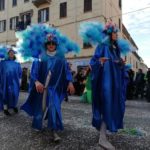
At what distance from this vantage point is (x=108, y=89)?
6098 mm

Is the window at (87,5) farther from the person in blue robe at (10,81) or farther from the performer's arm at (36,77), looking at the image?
the performer's arm at (36,77)

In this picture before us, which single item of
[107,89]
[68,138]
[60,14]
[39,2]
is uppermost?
[39,2]


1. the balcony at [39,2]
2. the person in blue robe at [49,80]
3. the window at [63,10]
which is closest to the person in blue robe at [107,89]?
the person in blue robe at [49,80]

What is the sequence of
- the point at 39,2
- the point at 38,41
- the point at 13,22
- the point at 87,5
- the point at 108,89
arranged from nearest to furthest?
the point at 108,89, the point at 38,41, the point at 87,5, the point at 39,2, the point at 13,22

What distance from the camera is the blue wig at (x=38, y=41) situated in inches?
284

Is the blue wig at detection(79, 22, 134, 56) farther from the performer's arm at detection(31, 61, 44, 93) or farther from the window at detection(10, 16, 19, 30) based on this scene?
the window at detection(10, 16, 19, 30)

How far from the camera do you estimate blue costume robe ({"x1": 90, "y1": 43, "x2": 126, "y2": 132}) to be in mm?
6090

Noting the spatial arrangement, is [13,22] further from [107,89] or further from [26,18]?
[107,89]

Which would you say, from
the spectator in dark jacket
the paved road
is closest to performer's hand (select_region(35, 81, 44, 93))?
the paved road

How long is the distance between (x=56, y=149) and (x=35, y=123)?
86 cm

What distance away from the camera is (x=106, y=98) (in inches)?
239

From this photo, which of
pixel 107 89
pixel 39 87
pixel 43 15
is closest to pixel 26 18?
pixel 43 15

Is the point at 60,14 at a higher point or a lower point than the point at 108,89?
higher

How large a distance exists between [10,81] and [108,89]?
4.99 m
